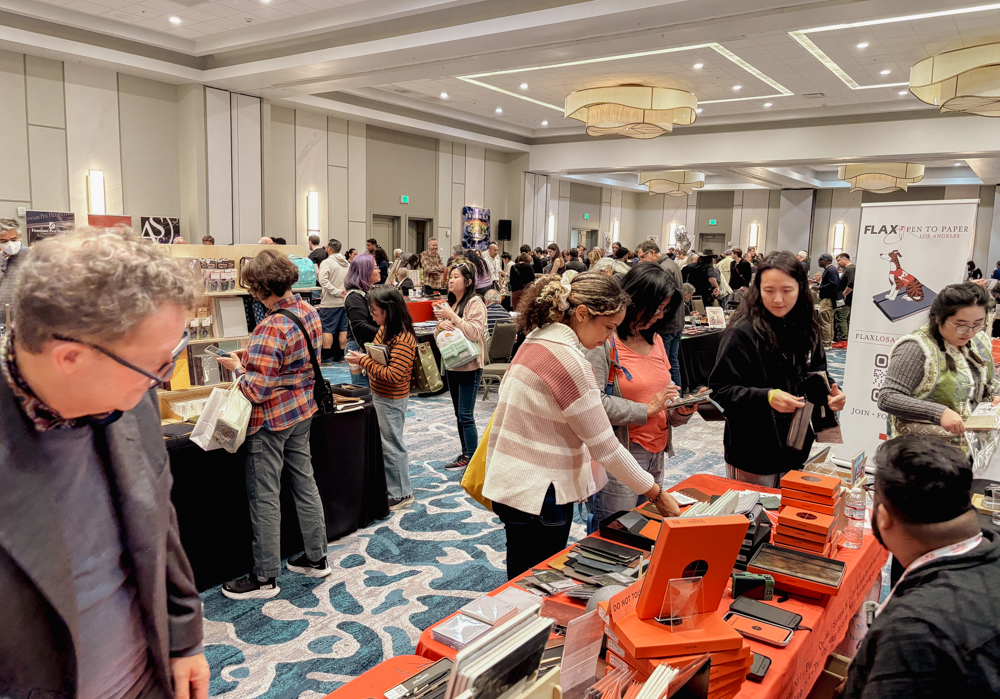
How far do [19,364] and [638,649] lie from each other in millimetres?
1147

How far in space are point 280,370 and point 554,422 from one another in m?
1.51

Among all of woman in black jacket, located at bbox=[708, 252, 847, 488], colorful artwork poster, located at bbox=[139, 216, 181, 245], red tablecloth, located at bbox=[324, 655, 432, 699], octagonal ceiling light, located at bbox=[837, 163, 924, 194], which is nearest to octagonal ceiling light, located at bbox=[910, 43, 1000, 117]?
woman in black jacket, located at bbox=[708, 252, 847, 488]

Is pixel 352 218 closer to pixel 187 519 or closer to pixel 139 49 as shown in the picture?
pixel 139 49

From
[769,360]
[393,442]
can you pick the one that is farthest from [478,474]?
[393,442]

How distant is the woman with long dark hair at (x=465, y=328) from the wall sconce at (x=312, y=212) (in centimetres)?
835

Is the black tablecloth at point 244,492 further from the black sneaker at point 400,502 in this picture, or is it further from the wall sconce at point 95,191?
the wall sconce at point 95,191

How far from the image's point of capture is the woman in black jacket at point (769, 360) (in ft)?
8.29

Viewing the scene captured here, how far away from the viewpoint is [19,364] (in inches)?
33.6

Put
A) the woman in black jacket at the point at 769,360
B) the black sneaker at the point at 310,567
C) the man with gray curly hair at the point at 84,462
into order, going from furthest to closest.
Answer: the black sneaker at the point at 310,567 → the woman in black jacket at the point at 769,360 → the man with gray curly hair at the point at 84,462

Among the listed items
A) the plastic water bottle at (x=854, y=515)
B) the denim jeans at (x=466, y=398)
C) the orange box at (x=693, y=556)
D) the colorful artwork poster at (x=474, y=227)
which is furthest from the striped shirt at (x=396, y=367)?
the colorful artwork poster at (x=474, y=227)

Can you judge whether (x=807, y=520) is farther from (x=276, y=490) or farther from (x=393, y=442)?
(x=393, y=442)

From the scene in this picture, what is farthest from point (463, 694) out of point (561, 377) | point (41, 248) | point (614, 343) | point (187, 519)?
point (187, 519)

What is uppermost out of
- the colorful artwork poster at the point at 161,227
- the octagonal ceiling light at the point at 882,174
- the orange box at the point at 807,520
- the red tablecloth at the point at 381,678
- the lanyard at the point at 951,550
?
the octagonal ceiling light at the point at 882,174

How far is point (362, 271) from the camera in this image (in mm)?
7984
